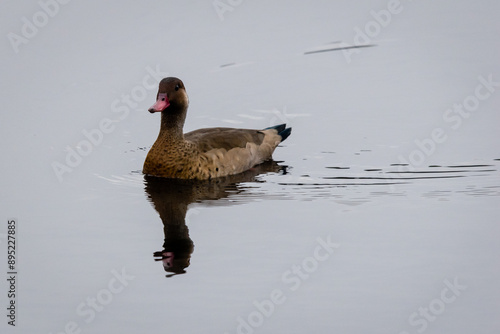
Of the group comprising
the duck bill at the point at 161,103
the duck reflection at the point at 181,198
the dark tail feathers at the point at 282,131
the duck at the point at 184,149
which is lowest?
the duck reflection at the point at 181,198

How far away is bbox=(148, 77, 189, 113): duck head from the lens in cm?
1512

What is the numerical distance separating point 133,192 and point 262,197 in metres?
1.66

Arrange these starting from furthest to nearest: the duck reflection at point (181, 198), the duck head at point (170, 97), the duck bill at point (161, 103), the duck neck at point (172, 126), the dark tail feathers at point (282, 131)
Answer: the dark tail feathers at point (282, 131)
the duck neck at point (172, 126)
the duck head at point (170, 97)
the duck bill at point (161, 103)
the duck reflection at point (181, 198)

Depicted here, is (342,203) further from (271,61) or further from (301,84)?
(271,61)

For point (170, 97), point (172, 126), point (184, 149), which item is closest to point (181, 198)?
point (184, 149)

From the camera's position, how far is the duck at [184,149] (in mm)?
15016

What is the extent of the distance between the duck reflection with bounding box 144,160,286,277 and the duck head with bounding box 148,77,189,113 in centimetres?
98

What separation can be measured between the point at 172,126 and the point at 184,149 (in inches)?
16.2

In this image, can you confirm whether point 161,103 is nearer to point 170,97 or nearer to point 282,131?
point 170,97

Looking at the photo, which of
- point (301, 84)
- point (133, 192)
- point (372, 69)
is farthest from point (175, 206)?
point (372, 69)

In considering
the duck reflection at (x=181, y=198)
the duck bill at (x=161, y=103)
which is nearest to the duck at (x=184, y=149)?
the duck bill at (x=161, y=103)

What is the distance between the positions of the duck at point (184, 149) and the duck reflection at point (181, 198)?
0.12 meters

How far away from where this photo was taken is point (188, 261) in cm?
1127

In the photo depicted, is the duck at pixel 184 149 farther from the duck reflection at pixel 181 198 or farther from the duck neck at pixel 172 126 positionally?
the duck reflection at pixel 181 198
